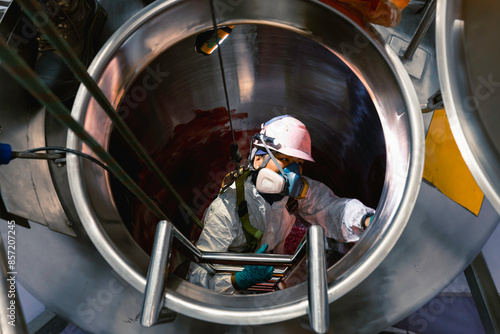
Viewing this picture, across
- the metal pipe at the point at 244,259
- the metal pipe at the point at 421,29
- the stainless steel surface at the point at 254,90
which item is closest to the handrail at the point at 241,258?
the metal pipe at the point at 244,259

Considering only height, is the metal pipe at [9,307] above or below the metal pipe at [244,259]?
above

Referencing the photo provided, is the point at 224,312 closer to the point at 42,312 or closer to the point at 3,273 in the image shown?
the point at 3,273

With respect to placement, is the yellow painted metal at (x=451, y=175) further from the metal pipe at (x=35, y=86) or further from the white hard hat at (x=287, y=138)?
the metal pipe at (x=35, y=86)

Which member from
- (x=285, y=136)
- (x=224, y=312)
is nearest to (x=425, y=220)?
(x=224, y=312)

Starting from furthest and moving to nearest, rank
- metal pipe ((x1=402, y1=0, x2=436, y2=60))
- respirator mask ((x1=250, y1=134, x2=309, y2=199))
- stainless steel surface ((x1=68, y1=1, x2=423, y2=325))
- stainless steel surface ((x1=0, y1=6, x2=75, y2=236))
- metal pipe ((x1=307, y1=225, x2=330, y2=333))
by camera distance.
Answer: respirator mask ((x1=250, y1=134, x2=309, y2=199)), metal pipe ((x1=402, y1=0, x2=436, y2=60)), stainless steel surface ((x1=0, y1=6, x2=75, y2=236)), stainless steel surface ((x1=68, y1=1, x2=423, y2=325)), metal pipe ((x1=307, y1=225, x2=330, y2=333))

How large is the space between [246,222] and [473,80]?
90 cm

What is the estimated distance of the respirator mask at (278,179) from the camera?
1165mm

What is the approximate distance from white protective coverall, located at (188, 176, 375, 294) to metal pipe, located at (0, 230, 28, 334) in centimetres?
77

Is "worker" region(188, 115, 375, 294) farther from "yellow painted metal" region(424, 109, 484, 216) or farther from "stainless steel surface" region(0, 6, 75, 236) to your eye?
"stainless steel surface" region(0, 6, 75, 236)

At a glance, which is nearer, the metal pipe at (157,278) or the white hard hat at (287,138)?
the metal pipe at (157,278)

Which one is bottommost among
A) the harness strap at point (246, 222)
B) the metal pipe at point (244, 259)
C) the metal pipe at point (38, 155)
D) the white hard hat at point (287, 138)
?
the harness strap at point (246, 222)

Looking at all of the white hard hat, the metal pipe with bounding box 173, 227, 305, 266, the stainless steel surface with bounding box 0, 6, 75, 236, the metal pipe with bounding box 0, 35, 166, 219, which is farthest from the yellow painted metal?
the stainless steel surface with bounding box 0, 6, 75, 236

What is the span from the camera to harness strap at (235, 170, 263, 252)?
1269mm

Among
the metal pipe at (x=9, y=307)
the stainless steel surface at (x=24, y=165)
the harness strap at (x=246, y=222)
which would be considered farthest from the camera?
the harness strap at (x=246, y=222)
